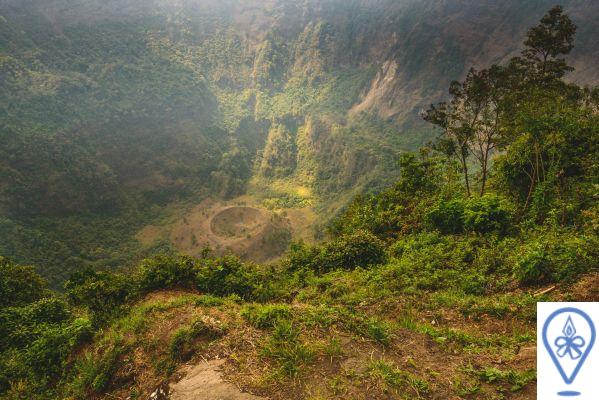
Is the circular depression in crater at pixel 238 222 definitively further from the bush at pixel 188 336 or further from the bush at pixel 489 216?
the bush at pixel 188 336

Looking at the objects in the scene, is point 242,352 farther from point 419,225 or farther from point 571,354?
point 419,225

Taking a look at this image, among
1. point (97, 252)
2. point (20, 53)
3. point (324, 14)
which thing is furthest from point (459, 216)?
point (324, 14)

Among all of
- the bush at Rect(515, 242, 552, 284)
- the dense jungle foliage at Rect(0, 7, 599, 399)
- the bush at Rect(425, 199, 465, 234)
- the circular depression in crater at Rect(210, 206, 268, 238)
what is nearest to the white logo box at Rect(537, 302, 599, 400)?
the dense jungle foliage at Rect(0, 7, 599, 399)

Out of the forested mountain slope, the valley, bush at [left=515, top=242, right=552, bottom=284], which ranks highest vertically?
the forested mountain slope

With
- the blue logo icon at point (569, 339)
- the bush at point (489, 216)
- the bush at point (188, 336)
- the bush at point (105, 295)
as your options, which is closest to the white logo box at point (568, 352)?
the blue logo icon at point (569, 339)

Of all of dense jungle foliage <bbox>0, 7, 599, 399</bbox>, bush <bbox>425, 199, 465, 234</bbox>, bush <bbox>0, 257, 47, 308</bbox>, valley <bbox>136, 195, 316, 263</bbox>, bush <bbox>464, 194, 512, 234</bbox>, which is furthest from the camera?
valley <bbox>136, 195, 316, 263</bbox>

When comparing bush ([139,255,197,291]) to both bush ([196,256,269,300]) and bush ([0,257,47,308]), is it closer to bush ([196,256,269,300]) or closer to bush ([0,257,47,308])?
bush ([196,256,269,300])

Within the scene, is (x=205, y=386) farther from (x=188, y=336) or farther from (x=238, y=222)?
(x=238, y=222)

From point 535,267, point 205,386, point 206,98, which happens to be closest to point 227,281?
point 205,386
